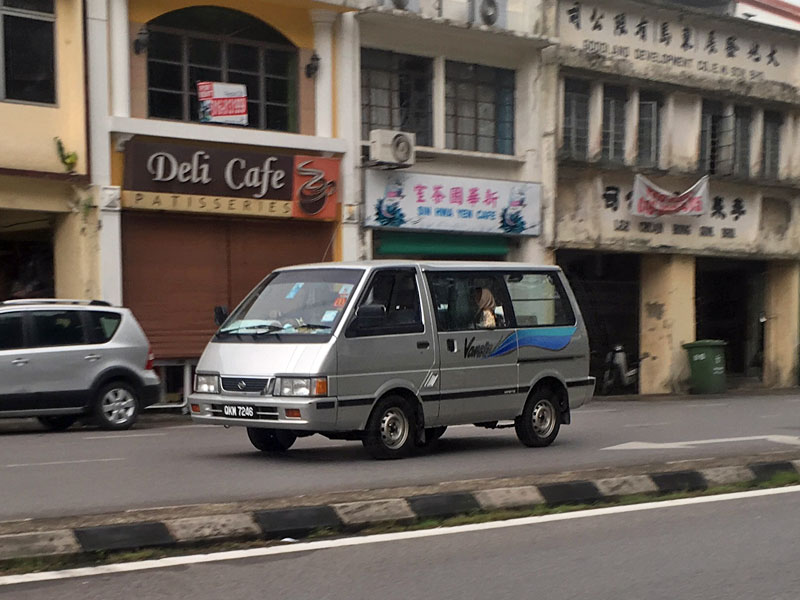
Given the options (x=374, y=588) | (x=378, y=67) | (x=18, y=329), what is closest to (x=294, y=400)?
(x=374, y=588)

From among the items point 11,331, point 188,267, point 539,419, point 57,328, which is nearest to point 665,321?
point 188,267

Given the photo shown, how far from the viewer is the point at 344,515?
25.2 ft

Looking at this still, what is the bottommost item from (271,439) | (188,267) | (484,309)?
(271,439)

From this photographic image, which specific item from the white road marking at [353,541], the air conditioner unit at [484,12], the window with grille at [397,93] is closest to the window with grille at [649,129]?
the air conditioner unit at [484,12]

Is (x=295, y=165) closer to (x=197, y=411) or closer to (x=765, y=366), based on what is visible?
(x=197, y=411)

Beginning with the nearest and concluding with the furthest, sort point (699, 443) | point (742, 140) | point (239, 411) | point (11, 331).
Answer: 1. point (239, 411)
2. point (699, 443)
3. point (11, 331)
4. point (742, 140)

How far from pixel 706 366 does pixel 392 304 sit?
16.9 metres

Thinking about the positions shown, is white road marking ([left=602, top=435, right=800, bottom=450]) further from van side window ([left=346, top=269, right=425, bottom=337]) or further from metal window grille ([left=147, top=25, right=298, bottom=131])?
metal window grille ([left=147, top=25, right=298, bottom=131])

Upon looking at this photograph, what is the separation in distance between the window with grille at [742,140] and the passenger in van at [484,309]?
19.0m

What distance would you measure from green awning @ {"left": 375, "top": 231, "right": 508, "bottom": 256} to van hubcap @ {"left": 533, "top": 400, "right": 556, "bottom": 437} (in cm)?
1046

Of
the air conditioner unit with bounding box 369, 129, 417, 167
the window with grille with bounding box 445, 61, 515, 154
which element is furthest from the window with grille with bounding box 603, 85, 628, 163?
the air conditioner unit with bounding box 369, 129, 417, 167

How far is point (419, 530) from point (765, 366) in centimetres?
2575

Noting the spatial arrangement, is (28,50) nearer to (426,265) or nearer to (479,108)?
(479,108)

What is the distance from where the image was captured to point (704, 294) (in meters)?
31.2
